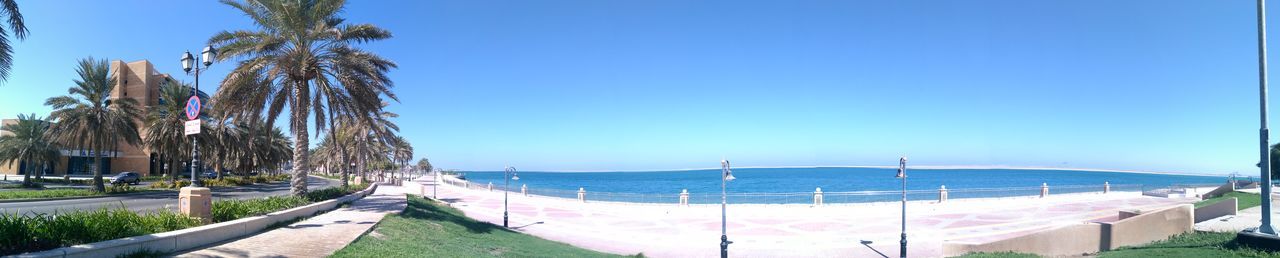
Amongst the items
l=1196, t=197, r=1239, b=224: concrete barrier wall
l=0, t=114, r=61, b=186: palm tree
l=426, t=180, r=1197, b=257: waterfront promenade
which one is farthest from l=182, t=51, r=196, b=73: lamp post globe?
l=0, t=114, r=61, b=186: palm tree

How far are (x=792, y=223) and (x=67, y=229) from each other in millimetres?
22655

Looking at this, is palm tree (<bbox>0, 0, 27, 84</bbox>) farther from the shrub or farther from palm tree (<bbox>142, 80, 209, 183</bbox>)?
palm tree (<bbox>142, 80, 209, 183</bbox>)

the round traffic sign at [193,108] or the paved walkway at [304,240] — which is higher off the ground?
the round traffic sign at [193,108]

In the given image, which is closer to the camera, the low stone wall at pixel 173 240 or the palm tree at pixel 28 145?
the low stone wall at pixel 173 240

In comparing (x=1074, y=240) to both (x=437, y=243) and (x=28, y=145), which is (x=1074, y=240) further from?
(x=28, y=145)

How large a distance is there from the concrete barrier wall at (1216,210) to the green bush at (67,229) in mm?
26975

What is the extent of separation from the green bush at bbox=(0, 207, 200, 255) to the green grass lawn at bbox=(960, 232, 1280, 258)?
15.6m

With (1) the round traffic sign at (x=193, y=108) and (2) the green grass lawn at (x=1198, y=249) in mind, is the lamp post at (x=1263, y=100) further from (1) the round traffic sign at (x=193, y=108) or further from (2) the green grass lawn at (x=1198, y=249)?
(1) the round traffic sign at (x=193, y=108)

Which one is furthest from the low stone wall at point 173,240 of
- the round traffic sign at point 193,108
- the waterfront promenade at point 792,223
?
the waterfront promenade at point 792,223

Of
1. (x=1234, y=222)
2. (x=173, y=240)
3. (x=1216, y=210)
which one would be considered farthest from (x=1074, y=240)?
(x=173, y=240)

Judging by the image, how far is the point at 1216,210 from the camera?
19.0m

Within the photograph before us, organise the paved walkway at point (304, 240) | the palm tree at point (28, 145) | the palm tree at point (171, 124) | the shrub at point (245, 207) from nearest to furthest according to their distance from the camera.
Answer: the paved walkway at point (304, 240) → the shrub at point (245, 207) → the palm tree at point (171, 124) → the palm tree at point (28, 145)

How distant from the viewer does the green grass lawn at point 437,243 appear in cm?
1071

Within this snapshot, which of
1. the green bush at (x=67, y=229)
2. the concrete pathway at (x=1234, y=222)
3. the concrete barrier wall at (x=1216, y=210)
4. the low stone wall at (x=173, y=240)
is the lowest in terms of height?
the concrete pathway at (x=1234, y=222)
